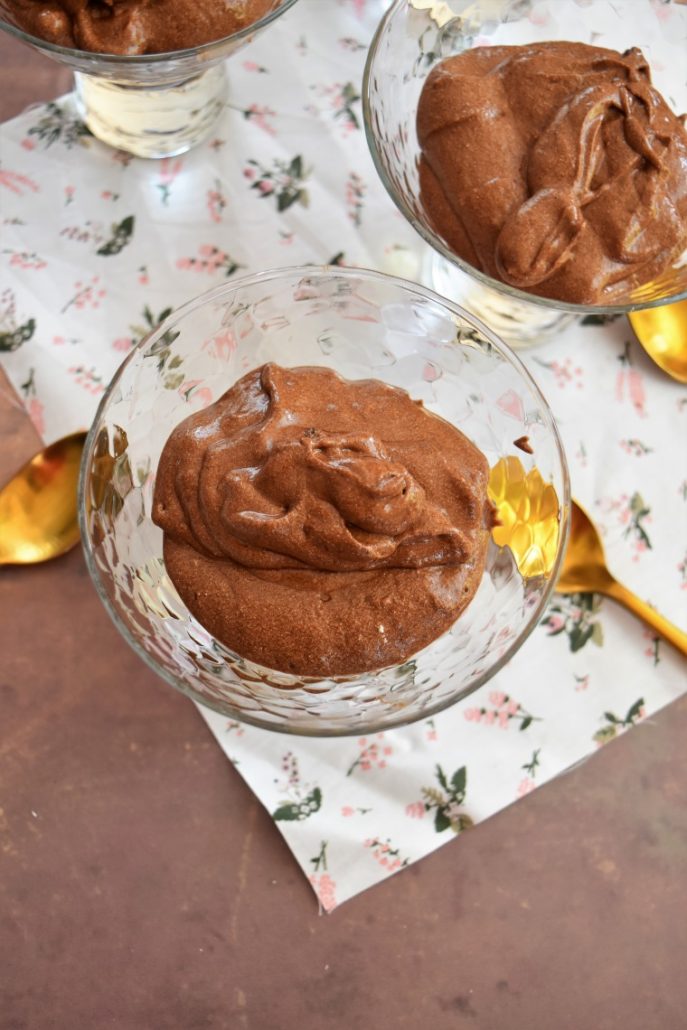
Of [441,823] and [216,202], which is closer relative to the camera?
[441,823]

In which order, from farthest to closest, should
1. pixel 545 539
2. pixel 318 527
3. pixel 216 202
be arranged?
pixel 216 202 → pixel 545 539 → pixel 318 527

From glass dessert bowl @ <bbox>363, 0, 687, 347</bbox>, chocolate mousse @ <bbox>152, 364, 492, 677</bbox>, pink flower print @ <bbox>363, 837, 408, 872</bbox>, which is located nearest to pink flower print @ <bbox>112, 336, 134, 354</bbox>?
chocolate mousse @ <bbox>152, 364, 492, 677</bbox>

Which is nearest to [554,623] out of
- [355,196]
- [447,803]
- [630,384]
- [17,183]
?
[447,803]

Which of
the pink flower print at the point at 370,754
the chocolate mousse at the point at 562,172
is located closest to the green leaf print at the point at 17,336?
the chocolate mousse at the point at 562,172

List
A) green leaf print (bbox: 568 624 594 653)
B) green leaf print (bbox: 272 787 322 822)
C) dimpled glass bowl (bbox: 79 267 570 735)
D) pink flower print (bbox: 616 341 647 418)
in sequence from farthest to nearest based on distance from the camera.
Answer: pink flower print (bbox: 616 341 647 418) < green leaf print (bbox: 568 624 594 653) < green leaf print (bbox: 272 787 322 822) < dimpled glass bowl (bbox: 79 267 570 735)

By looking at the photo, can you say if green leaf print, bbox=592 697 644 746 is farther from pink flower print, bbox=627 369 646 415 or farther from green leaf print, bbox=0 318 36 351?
green leaf print, bbox=0 318 36 351

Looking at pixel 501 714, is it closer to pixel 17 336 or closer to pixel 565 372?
pixel 565 372

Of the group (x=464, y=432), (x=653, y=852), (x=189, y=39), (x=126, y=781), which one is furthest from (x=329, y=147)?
(x=653, y=852)
